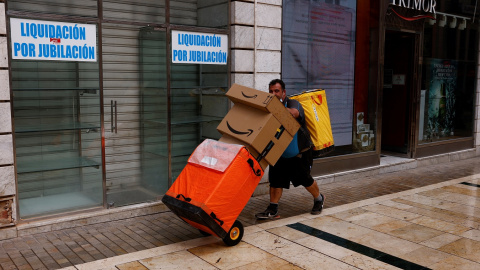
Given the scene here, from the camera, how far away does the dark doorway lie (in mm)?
10805

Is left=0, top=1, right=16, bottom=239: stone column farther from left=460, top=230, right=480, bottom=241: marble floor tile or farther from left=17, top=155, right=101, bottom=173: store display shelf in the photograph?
left=460, top=230, right=480, bottom=241: marble floor tile

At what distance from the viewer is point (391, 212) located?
685cm

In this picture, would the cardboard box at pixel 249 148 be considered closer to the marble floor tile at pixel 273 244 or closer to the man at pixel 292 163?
the man at pixel 292 163

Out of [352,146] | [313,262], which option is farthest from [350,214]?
[352,146]

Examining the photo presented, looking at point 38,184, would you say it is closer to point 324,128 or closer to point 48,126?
point 48,126

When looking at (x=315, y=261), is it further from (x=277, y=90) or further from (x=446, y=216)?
(x=446, y=216)

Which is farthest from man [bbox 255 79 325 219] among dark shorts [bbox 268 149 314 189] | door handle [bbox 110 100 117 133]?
door handle [bbox 110 100 117 133]

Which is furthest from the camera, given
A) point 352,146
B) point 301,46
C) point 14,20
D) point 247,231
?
point 352,146

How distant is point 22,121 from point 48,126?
36cm

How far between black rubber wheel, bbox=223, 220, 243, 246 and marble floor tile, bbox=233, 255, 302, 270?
52 cm

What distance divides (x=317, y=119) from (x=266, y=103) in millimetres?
1187

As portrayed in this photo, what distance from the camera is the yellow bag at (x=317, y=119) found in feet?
19.9

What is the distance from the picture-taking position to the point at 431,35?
10883 mm

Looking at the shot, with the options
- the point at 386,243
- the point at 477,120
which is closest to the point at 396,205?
the point at 386,243
